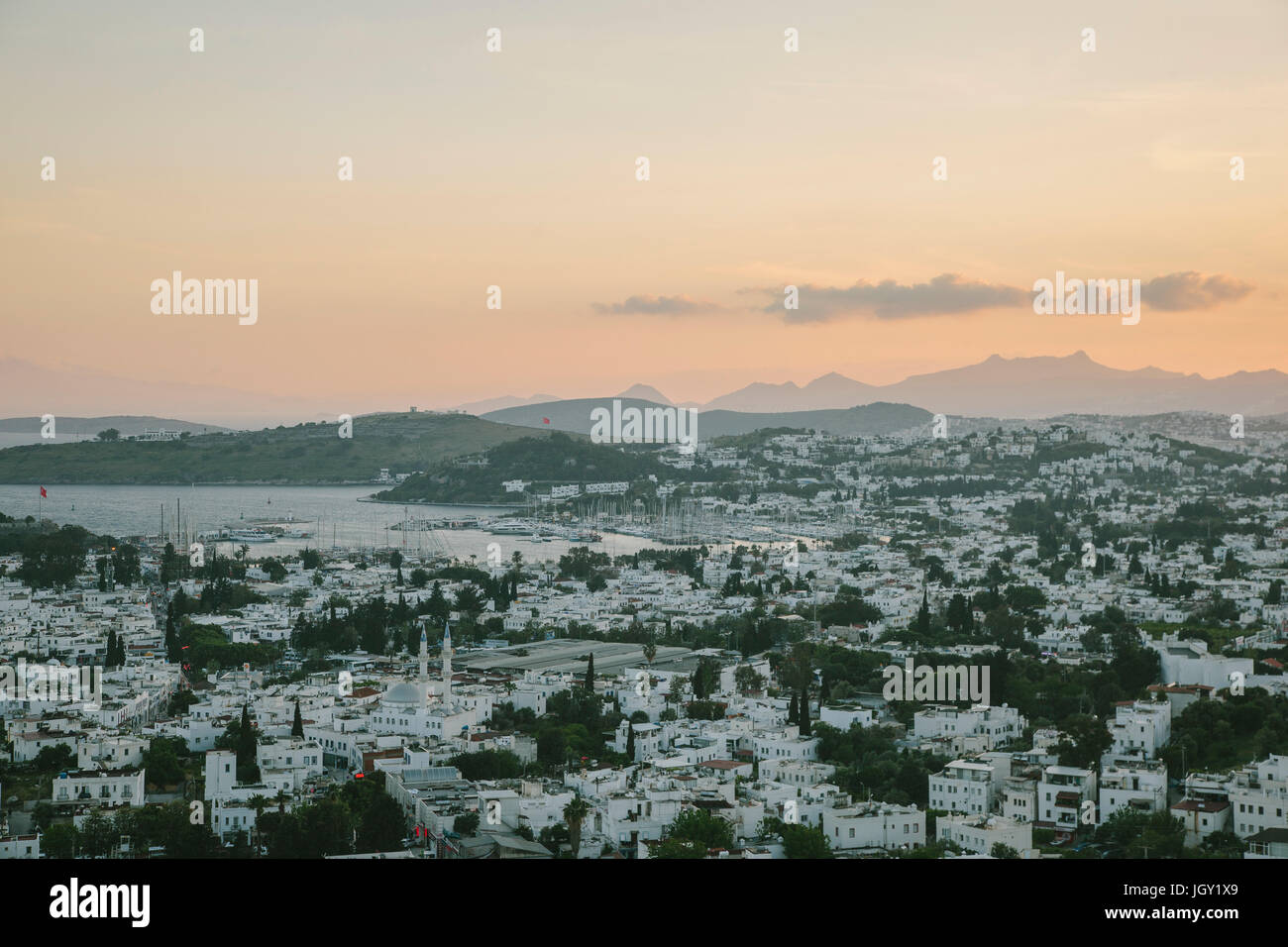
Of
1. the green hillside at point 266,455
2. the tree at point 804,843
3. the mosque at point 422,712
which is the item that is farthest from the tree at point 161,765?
the green hillside at point 266,455

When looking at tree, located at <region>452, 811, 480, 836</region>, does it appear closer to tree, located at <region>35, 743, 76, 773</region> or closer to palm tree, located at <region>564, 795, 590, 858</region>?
palm tree, located at <region>564, 795, 590, 858</region>

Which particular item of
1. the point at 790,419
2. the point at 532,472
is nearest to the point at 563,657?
the point at 532,472

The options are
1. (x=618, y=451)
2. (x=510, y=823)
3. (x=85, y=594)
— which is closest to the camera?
(x=510, y=823)

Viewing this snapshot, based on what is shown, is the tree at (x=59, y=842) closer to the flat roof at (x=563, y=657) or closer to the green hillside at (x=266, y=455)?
the flat roof at (x=563, y=657)

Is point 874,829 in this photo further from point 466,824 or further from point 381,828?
point 381,828
